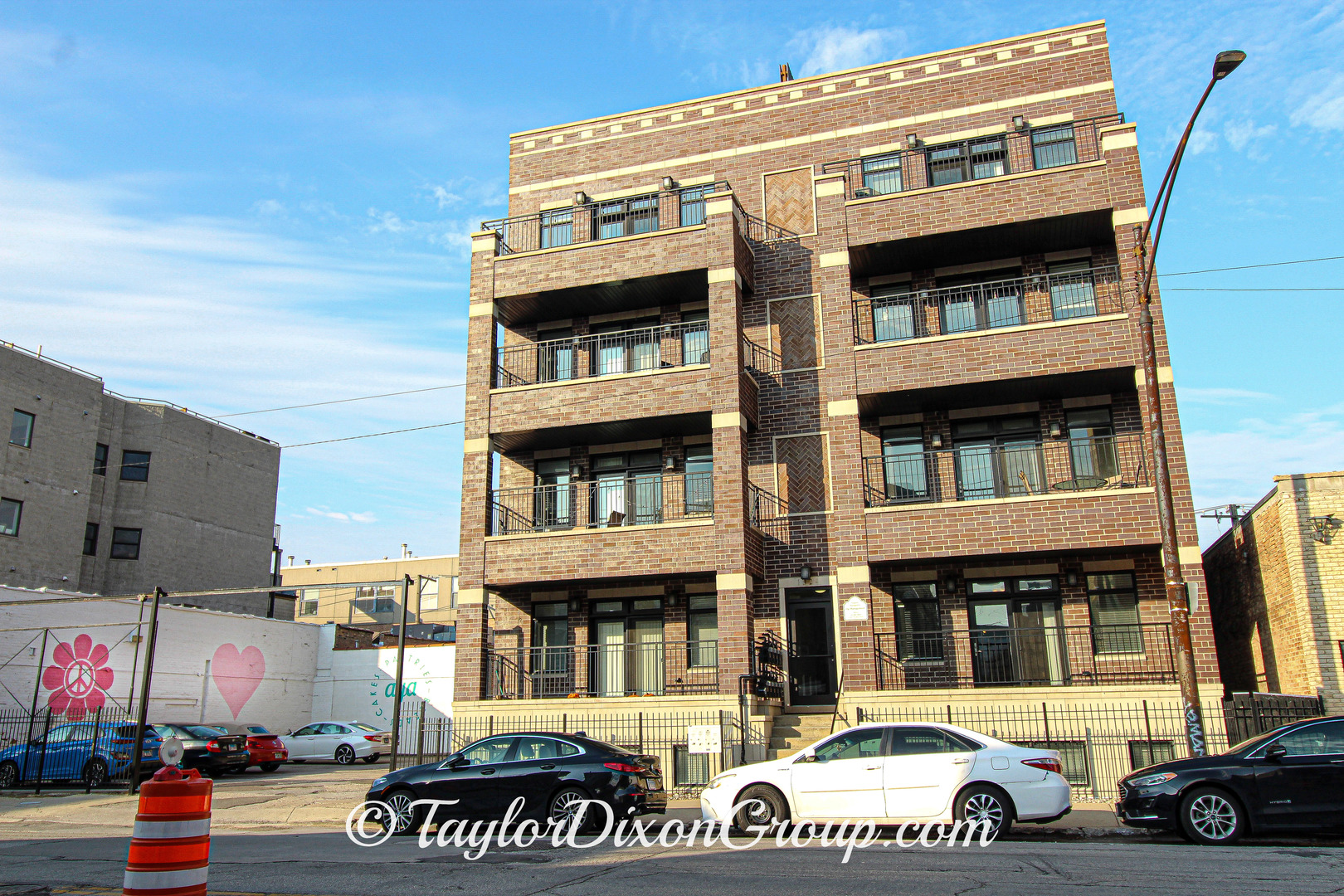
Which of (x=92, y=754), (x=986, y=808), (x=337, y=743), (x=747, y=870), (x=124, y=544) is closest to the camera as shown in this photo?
(x=747, y=870)

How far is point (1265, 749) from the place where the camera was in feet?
38.1

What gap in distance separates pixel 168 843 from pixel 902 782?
865 cm

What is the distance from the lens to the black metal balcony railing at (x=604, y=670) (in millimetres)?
21281

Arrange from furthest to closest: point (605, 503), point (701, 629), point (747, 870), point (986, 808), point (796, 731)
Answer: point (605, 503), point (701, 629), point (796, 731), point (986, 808), point (747, 870)

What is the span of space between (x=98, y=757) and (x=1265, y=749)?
70.7 feet

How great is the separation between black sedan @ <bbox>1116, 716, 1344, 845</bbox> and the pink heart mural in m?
27.8

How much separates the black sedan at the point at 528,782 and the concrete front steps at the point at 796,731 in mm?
5774

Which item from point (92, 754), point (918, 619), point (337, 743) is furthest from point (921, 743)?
point (337, 743)

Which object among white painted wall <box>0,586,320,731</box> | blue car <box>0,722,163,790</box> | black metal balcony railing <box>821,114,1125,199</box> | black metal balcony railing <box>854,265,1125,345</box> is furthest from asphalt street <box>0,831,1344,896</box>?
white painted wall <box>0,586,320,731</box>

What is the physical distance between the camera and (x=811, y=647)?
21.2 m

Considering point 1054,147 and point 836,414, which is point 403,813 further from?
point 1054,147

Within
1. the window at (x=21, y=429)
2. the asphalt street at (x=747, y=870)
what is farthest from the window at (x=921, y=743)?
the window at (x=21, y=429)

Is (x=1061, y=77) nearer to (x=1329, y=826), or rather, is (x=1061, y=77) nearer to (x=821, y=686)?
(x=821, y=686)

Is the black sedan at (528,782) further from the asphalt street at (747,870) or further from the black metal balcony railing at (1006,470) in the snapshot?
the black metal balcony railing at (1006,470)
